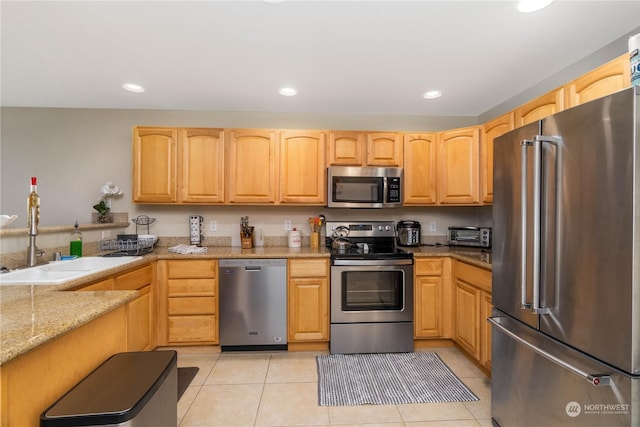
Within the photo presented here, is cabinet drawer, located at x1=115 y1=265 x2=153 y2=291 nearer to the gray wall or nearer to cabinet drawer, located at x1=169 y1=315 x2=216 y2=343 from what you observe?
cabinet drawer, located at x1=169 y1=315 x2=216 y2=343

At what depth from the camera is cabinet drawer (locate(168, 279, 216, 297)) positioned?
8.54 feet

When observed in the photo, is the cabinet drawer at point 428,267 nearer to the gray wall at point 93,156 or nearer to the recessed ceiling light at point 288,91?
the gray wall at point 93,156

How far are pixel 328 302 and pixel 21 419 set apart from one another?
2.10 metres

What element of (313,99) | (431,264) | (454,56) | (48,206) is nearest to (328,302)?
(431,264)

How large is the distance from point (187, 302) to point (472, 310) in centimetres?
254

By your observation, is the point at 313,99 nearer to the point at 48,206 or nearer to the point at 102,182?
the point at 102,182

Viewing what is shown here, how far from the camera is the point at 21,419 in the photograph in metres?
0.80

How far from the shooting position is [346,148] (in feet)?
9.85

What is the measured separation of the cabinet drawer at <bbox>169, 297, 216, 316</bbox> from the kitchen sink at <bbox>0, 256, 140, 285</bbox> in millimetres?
552

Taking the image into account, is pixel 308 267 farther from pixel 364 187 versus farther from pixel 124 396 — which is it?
pixel 124 396

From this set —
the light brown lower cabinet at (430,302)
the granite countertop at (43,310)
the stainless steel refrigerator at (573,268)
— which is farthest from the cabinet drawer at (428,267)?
the granite countertop at (43,310)

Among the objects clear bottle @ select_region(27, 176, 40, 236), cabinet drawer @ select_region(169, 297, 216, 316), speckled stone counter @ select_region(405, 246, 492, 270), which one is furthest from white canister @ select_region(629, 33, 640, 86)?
clear bottle @ select_region(27, 176, 40, 236)

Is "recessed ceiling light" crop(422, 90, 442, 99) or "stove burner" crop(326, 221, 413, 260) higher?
"recessed ceiling light" crop(422, 90, 442, 99)

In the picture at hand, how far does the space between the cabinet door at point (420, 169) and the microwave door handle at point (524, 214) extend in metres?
1.59
